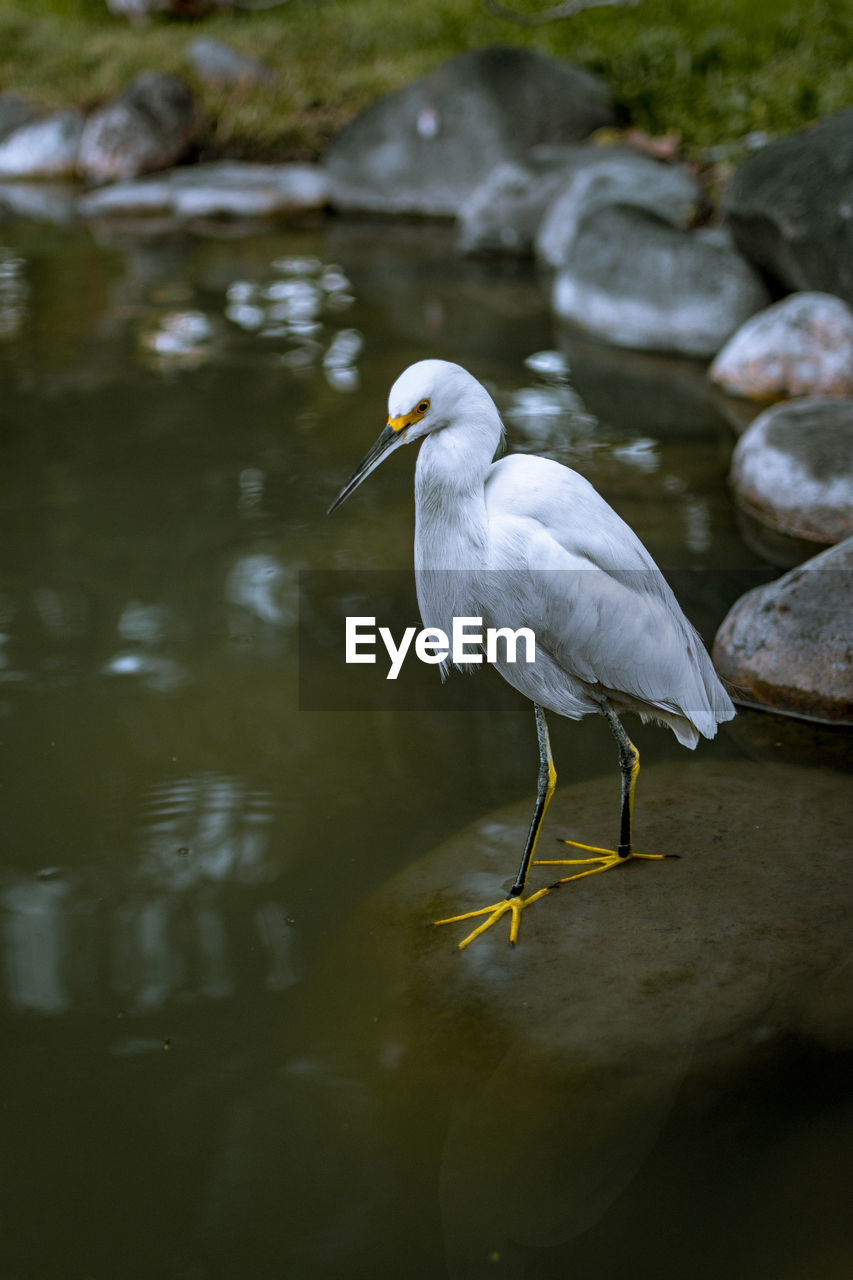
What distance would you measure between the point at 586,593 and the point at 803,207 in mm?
4321

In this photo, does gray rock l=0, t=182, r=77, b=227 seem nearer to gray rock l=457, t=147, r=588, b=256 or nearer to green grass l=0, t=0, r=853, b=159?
green grass l=0, t=0, r=853, b=159

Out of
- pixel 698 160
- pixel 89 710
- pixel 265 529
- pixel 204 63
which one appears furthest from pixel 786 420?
pixel 204 63

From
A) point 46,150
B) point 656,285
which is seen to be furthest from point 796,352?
point 46,150

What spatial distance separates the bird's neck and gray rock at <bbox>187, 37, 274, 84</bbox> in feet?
39.0

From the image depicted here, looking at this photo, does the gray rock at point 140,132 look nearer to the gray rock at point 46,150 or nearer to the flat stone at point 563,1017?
the gray rock at point 46,150

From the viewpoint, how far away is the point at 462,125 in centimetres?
1029

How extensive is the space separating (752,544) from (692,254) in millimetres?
2855

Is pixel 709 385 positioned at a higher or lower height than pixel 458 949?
higher

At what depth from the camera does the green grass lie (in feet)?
34.0

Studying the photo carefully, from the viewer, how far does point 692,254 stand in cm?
669

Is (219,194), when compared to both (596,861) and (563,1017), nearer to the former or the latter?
(596,861)

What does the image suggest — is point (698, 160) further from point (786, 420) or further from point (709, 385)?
point (786, 420)

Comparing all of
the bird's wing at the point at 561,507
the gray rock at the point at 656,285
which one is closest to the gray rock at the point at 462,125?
the gray rock at the point at 656,285

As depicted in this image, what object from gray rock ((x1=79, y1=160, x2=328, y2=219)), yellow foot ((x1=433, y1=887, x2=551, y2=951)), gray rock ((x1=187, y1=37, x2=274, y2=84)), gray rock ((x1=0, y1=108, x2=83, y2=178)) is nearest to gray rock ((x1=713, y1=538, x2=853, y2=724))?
yellow foot ((x1=433, y1=887, x2=551, y2=951))
